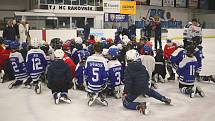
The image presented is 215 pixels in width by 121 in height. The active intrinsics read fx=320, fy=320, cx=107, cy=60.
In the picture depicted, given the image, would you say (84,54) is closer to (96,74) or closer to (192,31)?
(96,74)

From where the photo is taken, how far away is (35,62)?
20.3ft

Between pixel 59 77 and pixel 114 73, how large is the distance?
3.08 ft

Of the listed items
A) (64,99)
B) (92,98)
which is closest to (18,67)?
(64,99)

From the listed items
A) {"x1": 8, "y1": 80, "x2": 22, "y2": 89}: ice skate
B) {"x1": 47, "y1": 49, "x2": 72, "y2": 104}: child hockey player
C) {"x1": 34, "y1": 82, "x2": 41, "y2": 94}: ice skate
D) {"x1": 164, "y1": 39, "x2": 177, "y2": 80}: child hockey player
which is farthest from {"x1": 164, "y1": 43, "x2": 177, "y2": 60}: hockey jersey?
{"x1": 8, "y1": 80, "x2": 22, "y2": 89}: ice skate

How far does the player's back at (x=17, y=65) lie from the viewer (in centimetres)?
668

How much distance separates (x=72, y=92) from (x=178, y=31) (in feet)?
53.9

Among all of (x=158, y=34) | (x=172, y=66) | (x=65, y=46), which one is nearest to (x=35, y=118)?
(x=65, y=46)

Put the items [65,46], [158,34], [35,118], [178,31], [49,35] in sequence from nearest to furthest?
[35,118]
[65,46]
[158,34]
[49,35]
[178,31]

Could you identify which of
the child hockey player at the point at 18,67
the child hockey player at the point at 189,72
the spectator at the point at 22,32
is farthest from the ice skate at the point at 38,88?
the spectator at the point at 22,32

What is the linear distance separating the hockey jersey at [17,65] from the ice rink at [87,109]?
1.75ft

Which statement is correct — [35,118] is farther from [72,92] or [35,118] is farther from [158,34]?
[158,34]

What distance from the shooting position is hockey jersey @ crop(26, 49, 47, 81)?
20.1 feet

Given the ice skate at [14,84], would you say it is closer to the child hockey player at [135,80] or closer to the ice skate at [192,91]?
the child hockey player at [135,80]

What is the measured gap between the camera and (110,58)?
5500mm
